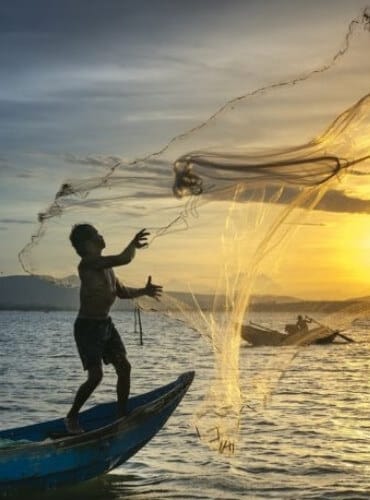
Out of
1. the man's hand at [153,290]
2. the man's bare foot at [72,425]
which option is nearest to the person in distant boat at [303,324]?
the man's hand at [153,290]

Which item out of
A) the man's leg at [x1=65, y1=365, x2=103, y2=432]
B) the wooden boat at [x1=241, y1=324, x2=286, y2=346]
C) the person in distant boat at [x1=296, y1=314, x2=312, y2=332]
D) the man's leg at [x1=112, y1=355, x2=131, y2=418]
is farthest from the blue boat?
the wooden boat at [x1=241, y1=324, x2=286, y2=346]

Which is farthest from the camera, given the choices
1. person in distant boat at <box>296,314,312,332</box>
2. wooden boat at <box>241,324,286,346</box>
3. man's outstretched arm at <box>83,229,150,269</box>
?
wooden boat at <box>241,324,286,346</box>

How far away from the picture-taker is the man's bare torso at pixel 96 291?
10602 mm

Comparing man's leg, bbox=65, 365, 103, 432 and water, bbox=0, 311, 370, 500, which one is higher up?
man's leg, bbox=65, 365, 103, 432

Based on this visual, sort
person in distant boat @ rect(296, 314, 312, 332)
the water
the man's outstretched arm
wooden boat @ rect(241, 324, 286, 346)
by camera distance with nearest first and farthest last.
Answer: the man's outstretched arm, the water, person in distant boat @ rect(296, 314, 312, 332), wooden boat @ rect(241, 324, 286, 346)

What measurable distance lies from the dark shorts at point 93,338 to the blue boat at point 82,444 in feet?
3.03

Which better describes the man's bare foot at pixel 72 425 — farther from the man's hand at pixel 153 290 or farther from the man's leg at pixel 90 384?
the man's hand at pixel 153 290

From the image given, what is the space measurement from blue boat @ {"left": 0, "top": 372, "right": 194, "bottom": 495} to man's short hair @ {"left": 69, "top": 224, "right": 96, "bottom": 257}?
7.23 ft

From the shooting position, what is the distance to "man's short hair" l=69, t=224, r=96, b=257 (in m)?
10.6

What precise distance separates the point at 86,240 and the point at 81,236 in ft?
0.24

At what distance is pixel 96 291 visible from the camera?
10.7m

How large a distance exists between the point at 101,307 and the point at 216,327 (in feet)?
4.38

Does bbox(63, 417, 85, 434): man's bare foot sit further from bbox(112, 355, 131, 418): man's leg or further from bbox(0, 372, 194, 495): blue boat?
bbox(112, 355, 131, 418): man's leg

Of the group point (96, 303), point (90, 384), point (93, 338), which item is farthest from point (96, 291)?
point (90, 384)
